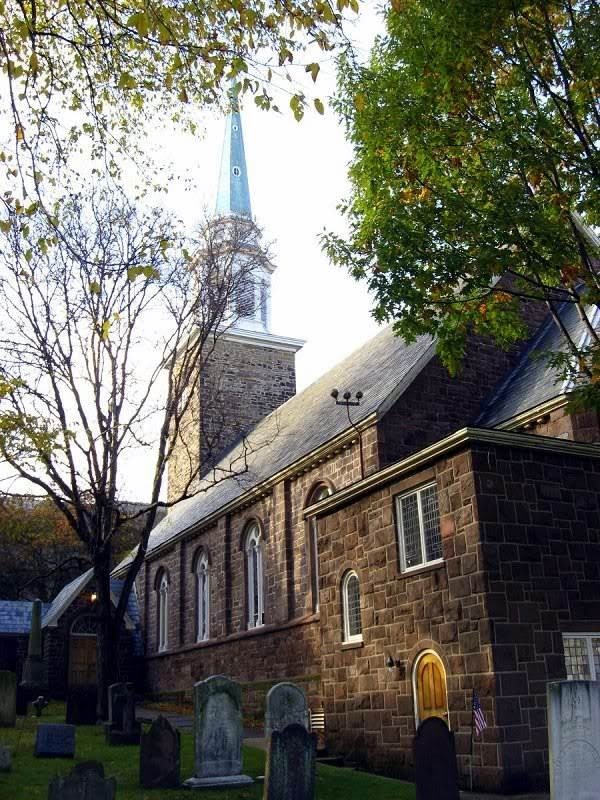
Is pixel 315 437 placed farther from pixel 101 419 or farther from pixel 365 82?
pixel 365 82

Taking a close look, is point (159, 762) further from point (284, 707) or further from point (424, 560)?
point (424, 560)

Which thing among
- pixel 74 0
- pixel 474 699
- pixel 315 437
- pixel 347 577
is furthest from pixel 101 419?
pixel 74 0

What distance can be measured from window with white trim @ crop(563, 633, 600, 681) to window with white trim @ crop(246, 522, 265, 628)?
13406 mm

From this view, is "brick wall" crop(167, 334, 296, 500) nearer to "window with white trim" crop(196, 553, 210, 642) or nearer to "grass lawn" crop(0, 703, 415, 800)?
"window with white trim" crop(196, 553, 210, 642)

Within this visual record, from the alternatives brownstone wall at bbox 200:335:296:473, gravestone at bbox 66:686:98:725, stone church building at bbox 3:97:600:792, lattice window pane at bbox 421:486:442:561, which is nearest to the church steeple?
brownstone wall at bbox 200:335:296:473

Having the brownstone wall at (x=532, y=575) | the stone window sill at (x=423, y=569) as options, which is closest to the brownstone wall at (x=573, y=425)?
the brownstone wall at (x=532, y=575)

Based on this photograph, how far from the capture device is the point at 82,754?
15.6 metres

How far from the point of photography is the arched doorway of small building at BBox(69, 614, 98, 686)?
33312 millimetres

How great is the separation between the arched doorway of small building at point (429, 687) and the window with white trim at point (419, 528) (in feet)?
5.37

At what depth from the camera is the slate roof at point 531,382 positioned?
776 inches

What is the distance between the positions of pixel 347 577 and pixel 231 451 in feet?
70.2

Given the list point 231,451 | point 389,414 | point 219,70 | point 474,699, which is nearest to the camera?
point 219,70

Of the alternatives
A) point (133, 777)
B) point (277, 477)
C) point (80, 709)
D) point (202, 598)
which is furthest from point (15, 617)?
point (133, 777)

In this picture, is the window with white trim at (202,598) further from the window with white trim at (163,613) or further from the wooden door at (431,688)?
the wooden door at (431,688)
